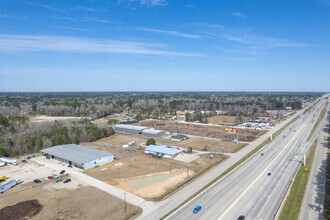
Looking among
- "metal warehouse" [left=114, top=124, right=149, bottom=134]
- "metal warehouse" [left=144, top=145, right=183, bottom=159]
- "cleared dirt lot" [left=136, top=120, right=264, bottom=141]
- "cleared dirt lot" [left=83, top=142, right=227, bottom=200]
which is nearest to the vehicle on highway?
"cleared dirt lot" [left=83, top=142, right=227, bottom=200]

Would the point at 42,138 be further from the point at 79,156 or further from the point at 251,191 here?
the point at 251,191

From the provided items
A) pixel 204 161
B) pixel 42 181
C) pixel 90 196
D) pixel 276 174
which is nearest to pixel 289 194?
pixel 276 174

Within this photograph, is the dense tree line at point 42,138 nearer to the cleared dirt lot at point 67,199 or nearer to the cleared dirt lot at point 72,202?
the cleared dirt lot at point 67,199

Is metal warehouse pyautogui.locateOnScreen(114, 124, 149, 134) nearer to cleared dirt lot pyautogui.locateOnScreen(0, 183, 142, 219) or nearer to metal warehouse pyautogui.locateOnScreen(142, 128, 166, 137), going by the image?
metal warehouse pyautogui.locateOnScreen(142, 128, 166, 137)

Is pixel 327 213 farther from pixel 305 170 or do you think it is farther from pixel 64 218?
pixel 64 218

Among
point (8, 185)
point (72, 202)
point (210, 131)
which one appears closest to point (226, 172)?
point (72, 202)

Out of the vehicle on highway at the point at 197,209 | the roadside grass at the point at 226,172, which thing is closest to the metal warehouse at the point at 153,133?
the roadside grass at the point at 226,172
